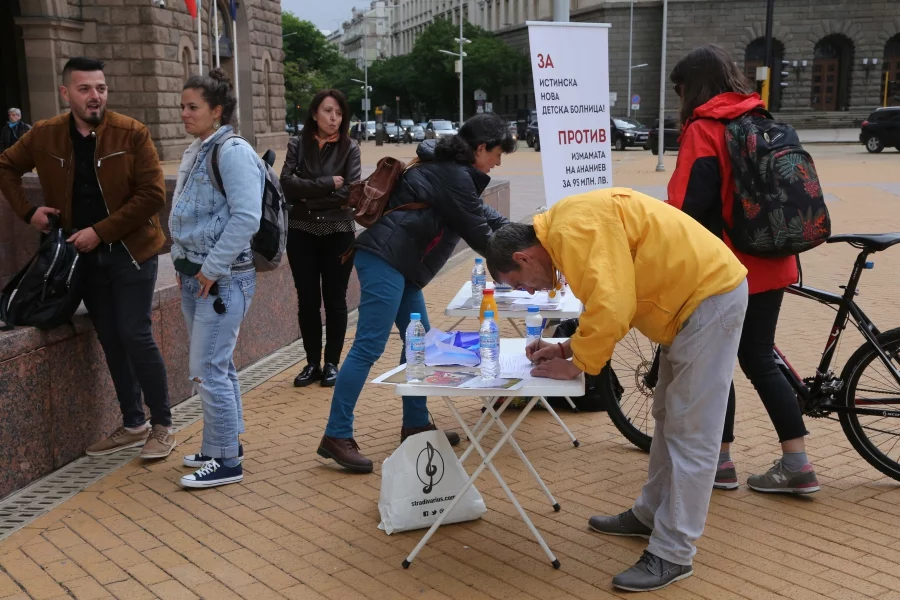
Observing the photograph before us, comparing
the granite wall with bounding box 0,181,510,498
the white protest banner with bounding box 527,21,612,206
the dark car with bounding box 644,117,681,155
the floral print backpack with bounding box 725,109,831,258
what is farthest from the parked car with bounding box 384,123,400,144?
the floral print backpack with bounding box 725,109,831,258

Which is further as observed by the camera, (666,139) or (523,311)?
(666,139)

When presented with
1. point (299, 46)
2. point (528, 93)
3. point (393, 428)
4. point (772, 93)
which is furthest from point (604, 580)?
point (299, 46)

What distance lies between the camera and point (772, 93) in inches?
2302

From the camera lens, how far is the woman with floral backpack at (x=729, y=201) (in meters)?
4.34

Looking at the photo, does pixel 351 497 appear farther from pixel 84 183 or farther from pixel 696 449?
pixel 84 183

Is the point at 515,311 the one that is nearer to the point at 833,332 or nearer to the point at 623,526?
the point at 623,526

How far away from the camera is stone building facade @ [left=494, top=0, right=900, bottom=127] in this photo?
191ft

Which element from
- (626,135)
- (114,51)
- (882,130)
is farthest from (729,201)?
(626,135)

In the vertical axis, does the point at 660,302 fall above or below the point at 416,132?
above

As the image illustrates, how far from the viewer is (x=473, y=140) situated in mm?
4695

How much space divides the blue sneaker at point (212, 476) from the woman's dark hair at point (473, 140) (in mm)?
1861

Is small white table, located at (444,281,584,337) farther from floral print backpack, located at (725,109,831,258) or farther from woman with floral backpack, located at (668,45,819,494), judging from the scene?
floral print backpack, located at (725,109,831,258)

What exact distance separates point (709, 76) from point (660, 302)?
4.50 ft

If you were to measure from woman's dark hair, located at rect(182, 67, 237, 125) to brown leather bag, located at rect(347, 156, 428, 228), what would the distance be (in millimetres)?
729
